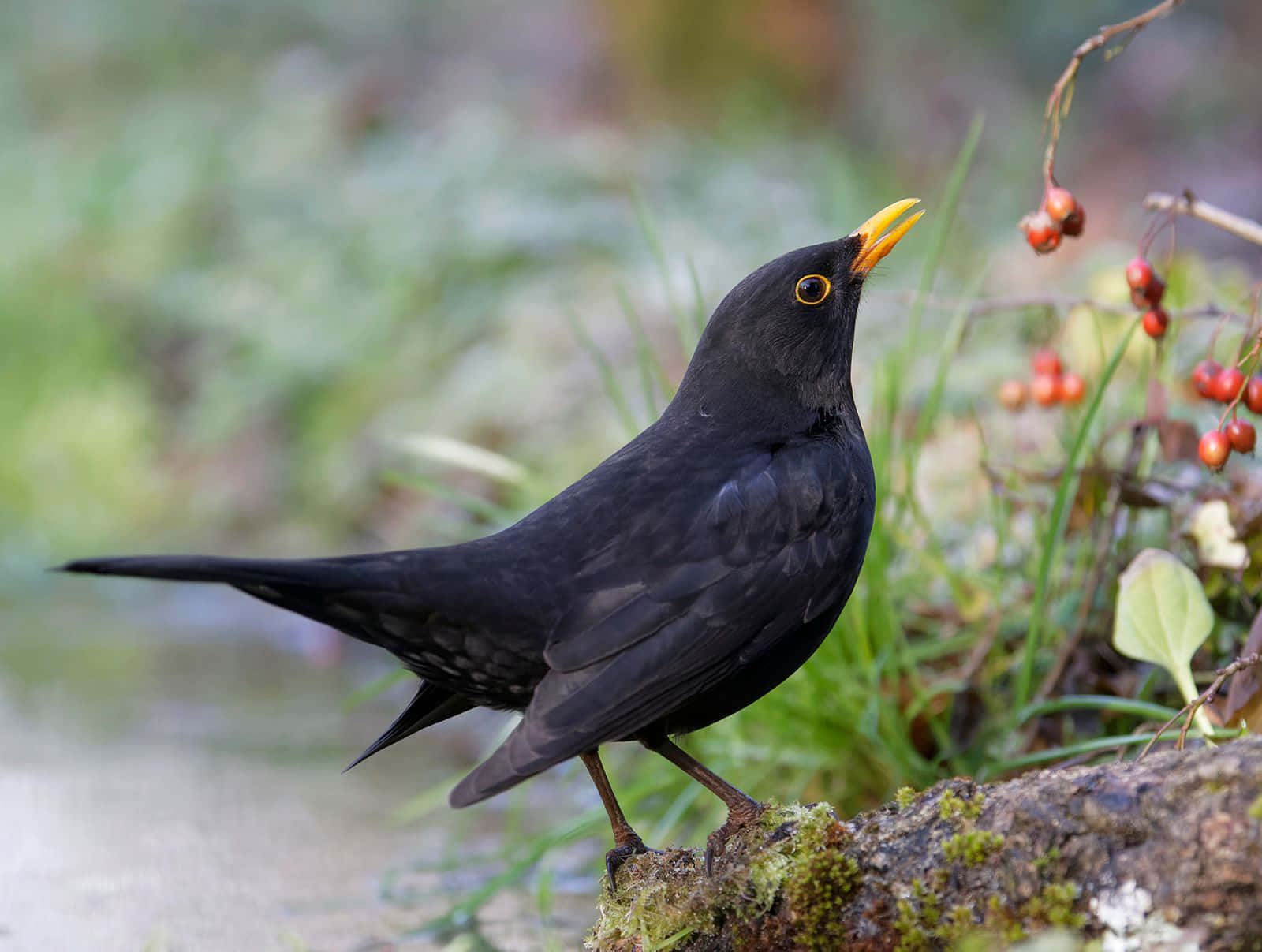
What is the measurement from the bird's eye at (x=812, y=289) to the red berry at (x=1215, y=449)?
0.75m

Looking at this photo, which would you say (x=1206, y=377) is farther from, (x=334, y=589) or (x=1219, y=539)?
(x=334, y=589)

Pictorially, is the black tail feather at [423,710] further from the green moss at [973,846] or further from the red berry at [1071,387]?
the red berry at [1071,387]

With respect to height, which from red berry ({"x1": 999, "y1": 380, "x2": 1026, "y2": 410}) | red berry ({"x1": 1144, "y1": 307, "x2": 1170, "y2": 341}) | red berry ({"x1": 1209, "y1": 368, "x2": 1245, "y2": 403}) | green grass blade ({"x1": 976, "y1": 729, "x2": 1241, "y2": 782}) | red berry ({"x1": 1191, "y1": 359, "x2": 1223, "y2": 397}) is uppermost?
red berry ({"x1": 999, "y1": 380, "x2": 1026, "y2": 410})

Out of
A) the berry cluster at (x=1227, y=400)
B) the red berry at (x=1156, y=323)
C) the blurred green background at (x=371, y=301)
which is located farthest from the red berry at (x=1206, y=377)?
the blurred green background at (x=371, y=301)

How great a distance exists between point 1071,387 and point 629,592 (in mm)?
1481

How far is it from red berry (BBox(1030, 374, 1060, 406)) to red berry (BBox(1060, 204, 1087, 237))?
0.57 metres

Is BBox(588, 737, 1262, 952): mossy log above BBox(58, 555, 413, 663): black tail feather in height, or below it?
below

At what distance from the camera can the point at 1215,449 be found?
2.37m

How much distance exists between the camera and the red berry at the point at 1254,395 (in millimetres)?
2520

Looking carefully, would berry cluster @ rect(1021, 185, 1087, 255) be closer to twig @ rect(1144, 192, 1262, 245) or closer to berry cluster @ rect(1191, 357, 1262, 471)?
twig @ rect(1144, 192, 1262, 245)

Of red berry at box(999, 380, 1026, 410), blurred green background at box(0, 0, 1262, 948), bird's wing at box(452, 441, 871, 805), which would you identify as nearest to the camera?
bird's wing at box(452, 441, 871, 805)

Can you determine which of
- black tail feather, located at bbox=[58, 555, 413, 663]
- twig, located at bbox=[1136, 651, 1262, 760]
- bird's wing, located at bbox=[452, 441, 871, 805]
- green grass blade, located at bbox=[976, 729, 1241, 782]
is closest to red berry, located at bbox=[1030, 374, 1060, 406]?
green grass blade, located at bbox=[976, 729, 1241, 782]

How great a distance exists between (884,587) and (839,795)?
52 cm

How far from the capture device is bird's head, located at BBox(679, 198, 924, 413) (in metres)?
2.66
